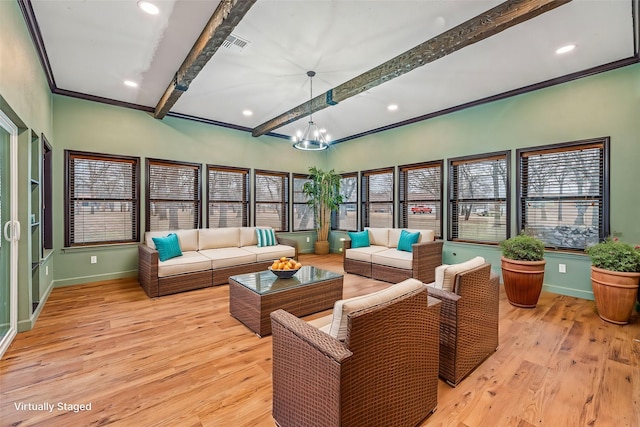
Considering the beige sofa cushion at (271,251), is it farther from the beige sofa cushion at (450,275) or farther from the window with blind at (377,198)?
the beige sofa cushion at (450,275)

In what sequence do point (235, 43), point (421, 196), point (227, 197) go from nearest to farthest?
point (235, 43) → point (421, 196) → point (227, 197)

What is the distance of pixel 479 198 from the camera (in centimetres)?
484

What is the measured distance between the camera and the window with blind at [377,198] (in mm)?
6289

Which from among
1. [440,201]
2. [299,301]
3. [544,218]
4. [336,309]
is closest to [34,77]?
[299,301]

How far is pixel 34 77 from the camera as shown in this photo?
3.03m

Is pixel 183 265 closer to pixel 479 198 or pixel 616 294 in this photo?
pixel 479 198

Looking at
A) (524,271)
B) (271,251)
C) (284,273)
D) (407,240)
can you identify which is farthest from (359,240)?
(524,271)

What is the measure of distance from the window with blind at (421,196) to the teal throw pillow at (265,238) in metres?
2.82

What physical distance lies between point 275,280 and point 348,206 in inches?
172

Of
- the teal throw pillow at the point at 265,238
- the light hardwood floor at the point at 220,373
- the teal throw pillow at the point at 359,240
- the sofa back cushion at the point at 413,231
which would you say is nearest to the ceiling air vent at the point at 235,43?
the light hardwood floor at the point at 220,373

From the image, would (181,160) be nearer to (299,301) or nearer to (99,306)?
(99,306)

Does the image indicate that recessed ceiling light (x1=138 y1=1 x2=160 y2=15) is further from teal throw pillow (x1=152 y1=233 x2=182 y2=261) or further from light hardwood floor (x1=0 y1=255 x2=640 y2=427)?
light hardwood floor (x1=0 y1=255 x2=640 y2=427)

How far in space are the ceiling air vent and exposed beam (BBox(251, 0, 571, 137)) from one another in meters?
1.52

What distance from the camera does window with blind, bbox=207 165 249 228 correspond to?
581 cm
